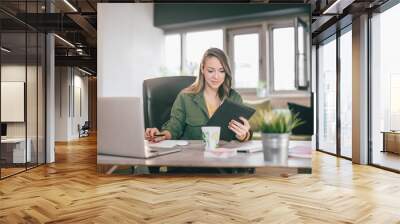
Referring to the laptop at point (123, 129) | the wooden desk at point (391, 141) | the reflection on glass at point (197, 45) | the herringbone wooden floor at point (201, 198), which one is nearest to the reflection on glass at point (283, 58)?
the reflection on glass at point (197, 45)

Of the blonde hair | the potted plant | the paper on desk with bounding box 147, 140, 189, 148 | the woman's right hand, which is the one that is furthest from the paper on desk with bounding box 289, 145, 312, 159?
the woman's right hand

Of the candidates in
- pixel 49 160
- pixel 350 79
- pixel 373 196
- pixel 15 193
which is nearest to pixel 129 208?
pixel 15 193

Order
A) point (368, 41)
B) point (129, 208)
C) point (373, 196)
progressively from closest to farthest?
1. point (129, 208)
2. point (373, 196)
3. point (368, 41)

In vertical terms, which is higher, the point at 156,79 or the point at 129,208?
the point at 156,79

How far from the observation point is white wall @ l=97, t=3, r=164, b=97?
5723mm

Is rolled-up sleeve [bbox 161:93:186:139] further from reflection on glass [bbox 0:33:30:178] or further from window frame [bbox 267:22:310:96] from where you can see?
reflection on glass [bbox 0:33:30:178]

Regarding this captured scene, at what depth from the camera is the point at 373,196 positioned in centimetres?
437

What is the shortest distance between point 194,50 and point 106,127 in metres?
1.77

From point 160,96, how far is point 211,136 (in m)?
0.98

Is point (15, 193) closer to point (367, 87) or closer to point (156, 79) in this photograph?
point (156, 79)

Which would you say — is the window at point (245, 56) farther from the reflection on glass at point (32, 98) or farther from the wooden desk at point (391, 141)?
the reflection on glass at point (32, 98)

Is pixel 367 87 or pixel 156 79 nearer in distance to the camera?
pixel 156 79

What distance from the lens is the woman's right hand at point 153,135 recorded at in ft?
18.9

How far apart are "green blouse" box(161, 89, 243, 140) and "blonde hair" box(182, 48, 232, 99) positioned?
0.09m
